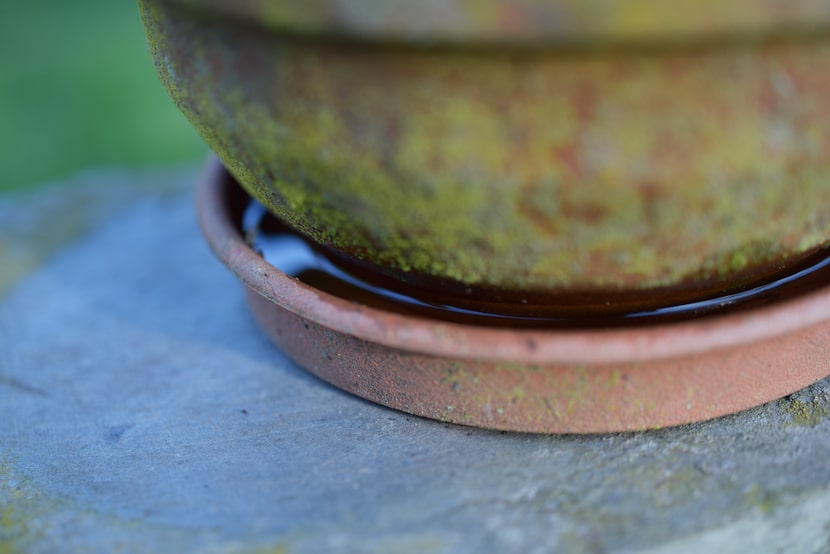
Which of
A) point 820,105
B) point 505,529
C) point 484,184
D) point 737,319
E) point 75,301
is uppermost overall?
point 820,105

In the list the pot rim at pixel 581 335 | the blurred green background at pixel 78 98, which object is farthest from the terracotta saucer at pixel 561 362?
the blurred green background at pixel 78 98

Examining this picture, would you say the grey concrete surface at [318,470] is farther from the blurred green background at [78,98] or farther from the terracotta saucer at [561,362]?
the blurred green background at [78,98]

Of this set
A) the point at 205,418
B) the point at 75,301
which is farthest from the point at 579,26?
the point at 75,301

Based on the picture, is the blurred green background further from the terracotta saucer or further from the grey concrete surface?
the terracotta saucer

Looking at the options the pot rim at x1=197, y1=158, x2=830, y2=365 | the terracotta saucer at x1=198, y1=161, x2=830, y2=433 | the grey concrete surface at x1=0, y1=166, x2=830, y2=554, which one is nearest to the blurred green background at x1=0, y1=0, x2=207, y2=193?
the grey concrete surface at x1=0, y1=166, x2=830, y2=554

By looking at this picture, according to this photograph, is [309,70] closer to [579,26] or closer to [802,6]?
[579,26]

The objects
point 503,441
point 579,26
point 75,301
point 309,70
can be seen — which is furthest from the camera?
point 75,301

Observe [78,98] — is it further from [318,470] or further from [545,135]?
[545,135]
